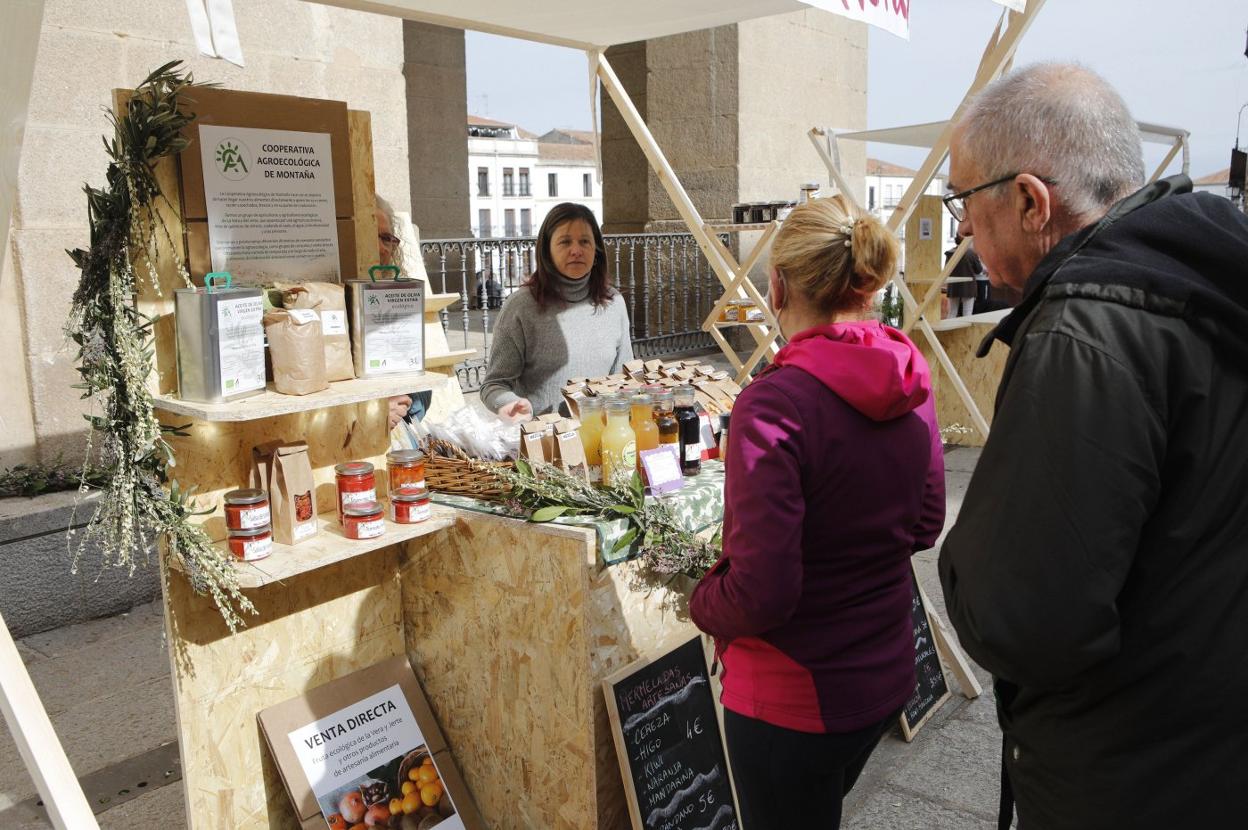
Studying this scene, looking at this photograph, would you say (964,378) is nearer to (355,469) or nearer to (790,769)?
(355,469)

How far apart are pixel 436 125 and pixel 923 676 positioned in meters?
11.9

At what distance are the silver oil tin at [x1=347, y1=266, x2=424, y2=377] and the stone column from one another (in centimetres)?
1141

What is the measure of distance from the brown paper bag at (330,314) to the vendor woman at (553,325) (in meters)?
1.36

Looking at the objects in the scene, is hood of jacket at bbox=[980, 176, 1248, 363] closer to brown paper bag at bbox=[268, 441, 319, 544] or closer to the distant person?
the distant person

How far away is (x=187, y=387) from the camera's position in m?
2.15

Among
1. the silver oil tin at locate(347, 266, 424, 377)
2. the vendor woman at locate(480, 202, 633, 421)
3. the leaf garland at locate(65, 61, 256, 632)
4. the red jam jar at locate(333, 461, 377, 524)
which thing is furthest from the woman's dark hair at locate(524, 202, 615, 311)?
the leaf garland at locate(65, 61, 256, 632)

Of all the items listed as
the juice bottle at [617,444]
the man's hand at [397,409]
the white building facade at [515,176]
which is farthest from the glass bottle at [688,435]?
the white building facade at [515,176]

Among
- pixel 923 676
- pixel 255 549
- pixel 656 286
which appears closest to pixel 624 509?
pixel 255 549

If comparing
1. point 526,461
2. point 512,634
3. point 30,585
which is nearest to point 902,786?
point 512,634

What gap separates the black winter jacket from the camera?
3.79 ft

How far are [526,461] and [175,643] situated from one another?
0.95 meters

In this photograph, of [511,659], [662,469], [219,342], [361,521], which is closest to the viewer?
[219,342]

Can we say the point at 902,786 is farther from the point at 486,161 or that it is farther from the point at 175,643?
the point at 486,161

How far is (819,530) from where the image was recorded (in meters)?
1.82
